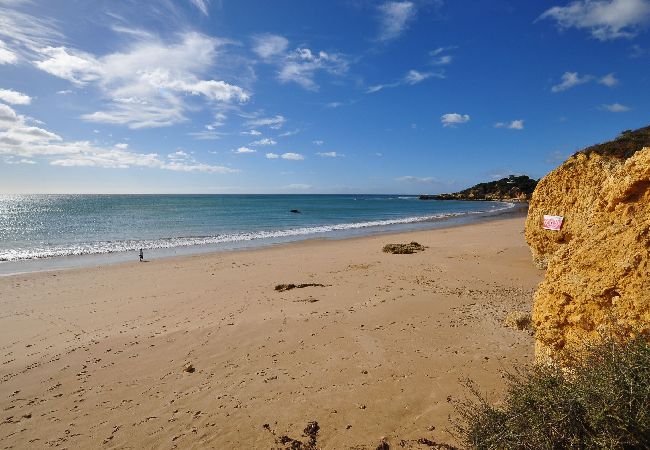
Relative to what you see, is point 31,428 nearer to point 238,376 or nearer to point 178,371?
point 178,371

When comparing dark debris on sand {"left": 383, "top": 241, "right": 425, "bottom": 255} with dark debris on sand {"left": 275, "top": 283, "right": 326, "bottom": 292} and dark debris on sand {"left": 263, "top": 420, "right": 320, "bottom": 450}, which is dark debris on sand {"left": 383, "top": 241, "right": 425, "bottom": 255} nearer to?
dark debris on sand {"left": 275, "top": 283, "right": 326, "bottom": 292}

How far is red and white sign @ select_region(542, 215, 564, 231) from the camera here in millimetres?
9557

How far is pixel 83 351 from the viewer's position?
273 inches

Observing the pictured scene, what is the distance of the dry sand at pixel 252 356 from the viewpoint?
14.9 feet

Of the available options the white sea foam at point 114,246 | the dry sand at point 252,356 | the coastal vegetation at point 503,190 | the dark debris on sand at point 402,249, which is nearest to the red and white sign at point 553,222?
the dry sand at point 252,356

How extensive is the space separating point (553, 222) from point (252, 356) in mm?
8433

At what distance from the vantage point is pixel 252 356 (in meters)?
6.37

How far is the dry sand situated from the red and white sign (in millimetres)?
1623

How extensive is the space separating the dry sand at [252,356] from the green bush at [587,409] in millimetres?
1468

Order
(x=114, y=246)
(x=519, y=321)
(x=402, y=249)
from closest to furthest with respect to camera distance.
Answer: (x=519, y=321) → (x=402, y=249) → (x=114, y=246)

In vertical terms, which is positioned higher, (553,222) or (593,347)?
(553,222)

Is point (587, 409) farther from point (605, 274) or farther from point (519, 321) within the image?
point (519, 321)

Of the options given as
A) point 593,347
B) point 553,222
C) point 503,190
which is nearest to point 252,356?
point 593,347

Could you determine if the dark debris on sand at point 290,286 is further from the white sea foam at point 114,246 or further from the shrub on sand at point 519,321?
the white sea foam at point 114,246
